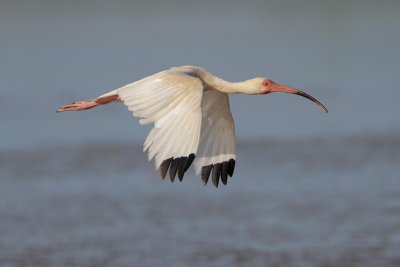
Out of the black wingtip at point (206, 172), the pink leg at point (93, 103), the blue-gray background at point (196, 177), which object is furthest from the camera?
the blue-gray background at point (196, 177)

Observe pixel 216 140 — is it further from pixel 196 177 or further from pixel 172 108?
pixel 196 177

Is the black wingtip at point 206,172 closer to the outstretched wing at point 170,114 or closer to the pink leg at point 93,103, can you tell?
the pink leg at point 93,103

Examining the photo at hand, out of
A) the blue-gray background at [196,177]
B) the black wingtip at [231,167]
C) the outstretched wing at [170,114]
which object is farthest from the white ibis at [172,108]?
the blue-gray background at [196,177]

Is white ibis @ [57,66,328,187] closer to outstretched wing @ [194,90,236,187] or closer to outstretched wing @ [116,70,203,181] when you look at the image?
outstretched wing @ [116,70,203,181]

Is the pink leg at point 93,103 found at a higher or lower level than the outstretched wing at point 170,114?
higher

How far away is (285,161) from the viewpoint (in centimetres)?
2327

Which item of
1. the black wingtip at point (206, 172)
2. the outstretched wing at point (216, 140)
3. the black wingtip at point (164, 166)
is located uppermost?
the outstretched wing at point (216, 140)

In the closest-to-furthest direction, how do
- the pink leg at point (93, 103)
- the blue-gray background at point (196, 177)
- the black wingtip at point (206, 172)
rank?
the pink leg at point (93, 103) → the black wingtip at point (206, 172) → the blue-gray background at point (196, 177)

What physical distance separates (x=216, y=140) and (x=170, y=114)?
2.26 m

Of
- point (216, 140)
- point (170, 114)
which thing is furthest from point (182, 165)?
point (216, 140)

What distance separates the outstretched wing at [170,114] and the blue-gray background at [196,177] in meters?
5.43

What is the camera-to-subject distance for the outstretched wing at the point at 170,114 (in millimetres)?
12141

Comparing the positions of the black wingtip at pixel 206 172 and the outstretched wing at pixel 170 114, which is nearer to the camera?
the outstretched wing at pixel 170 114

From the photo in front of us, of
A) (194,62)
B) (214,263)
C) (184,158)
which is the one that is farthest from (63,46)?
(184,158)
